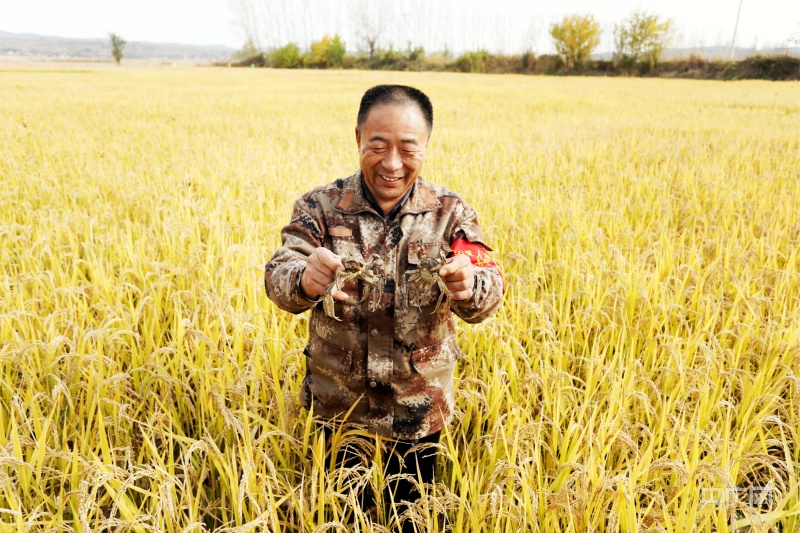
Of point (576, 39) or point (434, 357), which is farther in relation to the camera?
point (576, 39)

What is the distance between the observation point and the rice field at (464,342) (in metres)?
1.35

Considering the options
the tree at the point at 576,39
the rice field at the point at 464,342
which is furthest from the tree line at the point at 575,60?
the rice field at the point at 464,342

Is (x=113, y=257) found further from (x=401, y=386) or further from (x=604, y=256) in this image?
(x=604, y=256)

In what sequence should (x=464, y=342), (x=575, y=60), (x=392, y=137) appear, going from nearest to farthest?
(x=392, y=137)
(x=464, y=342)
(x=575, y=60)

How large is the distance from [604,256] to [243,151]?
536cm

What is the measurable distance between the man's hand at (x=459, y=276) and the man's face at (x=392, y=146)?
352mm

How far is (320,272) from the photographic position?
45.6 inches

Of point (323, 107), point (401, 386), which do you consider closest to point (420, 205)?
point (401, 386)

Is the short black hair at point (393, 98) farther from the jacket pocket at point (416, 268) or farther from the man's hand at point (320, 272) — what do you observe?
the man's hand at point (320, 272)

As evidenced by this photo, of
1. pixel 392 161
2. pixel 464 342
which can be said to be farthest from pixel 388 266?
pixel 464 342

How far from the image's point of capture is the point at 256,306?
7.80ft

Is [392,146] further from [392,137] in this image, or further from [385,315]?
[385,315]

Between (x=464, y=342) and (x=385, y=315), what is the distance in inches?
38.3

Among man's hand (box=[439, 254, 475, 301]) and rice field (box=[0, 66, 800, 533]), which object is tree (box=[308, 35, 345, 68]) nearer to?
rice field (box=[0, 66, 800, 533])
